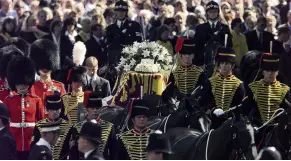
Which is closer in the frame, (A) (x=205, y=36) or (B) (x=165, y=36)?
(A) (x=205, y=36)

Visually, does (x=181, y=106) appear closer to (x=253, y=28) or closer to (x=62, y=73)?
(x=62, y=73)

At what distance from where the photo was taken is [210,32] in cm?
1852

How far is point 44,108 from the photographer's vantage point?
14398 mm

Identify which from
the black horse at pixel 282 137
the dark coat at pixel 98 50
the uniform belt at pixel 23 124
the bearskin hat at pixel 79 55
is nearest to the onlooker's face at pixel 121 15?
the dark coat at pixel 98 50

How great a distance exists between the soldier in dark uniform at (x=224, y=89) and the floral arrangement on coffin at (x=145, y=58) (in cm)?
282

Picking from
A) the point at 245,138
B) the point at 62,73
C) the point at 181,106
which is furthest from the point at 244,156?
the point at 62,73

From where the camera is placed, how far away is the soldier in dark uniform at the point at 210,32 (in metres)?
18.4

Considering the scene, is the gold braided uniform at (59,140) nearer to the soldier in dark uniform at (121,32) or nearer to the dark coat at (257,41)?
the soldier in dark uniform at (121,32)

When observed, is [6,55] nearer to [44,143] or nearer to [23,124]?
[23,124]

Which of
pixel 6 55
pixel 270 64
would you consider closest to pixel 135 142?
pixel 270 64

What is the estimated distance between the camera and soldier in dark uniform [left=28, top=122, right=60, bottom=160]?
11.5 meters

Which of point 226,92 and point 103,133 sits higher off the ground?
point 226,92

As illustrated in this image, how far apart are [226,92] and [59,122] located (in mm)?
2291

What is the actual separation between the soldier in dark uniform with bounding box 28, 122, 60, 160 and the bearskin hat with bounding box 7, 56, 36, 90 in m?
2.45
